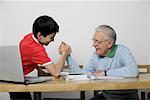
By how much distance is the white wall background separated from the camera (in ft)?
9.29

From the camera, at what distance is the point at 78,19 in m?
2.83

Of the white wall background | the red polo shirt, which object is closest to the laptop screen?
the red polo shirt

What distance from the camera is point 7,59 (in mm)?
1418

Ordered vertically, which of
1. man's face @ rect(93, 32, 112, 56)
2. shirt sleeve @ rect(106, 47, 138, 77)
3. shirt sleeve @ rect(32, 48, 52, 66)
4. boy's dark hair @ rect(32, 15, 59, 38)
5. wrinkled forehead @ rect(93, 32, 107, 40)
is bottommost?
shirt sleeve @ rect(106, 47, 138, 77)

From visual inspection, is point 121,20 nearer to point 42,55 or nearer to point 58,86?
point 42,55

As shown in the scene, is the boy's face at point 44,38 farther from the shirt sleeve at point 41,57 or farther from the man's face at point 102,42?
the man's face at point 102,42

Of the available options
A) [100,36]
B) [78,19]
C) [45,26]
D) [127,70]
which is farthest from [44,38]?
[78,19]

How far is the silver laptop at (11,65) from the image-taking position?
1332 mm

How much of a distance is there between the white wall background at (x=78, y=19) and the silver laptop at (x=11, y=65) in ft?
4.53

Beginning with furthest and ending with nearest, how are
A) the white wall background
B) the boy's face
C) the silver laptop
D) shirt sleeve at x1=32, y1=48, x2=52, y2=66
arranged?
1. the white wall background
2. the boy's face
3. shirt sleeve at x1=32, y1=48, x2=52, y2=66
4. the silver laptop

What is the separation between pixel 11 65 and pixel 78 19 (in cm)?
154

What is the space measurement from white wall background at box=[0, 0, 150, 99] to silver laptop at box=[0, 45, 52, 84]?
138cm

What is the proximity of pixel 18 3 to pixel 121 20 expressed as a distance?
3.56 ft

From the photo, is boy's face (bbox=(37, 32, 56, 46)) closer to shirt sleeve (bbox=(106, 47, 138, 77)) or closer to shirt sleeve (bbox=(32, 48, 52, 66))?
shirt sleeve (bbox=(32, 48, 52, 66))
